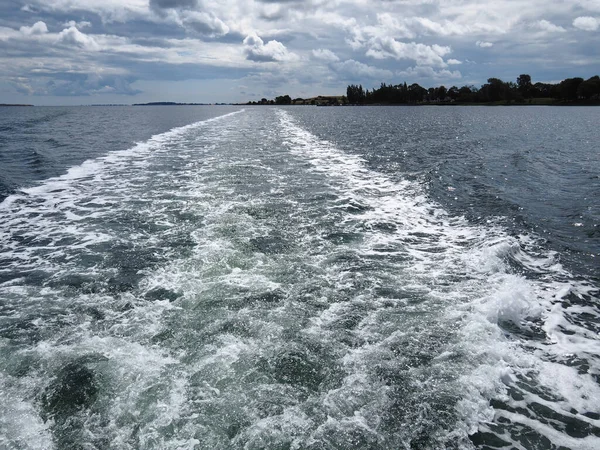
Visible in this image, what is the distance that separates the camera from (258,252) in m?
11.4

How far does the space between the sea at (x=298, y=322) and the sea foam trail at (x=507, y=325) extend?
43mm

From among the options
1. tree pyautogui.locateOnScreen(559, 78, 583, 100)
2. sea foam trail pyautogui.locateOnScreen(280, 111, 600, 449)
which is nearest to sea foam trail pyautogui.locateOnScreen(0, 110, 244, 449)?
sea foam trail pyautogui.locateOnScreen(280, 111, 600, 449)

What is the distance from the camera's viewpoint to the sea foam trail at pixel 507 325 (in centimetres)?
555

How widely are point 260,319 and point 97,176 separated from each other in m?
20.1

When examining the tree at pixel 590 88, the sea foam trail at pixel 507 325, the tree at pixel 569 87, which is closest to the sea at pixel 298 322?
the sea foam trail at pixel 507 325

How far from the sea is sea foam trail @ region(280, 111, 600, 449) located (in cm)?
4

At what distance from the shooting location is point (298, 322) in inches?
307

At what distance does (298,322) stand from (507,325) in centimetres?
446

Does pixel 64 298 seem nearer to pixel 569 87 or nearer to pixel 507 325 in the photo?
pixel 507 325

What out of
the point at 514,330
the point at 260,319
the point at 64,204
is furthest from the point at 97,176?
the point at 514,330

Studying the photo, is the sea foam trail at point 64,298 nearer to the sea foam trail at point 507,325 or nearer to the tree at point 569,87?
the sea foam trail at point 507,325

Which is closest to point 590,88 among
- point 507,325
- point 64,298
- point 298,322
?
point 507,325

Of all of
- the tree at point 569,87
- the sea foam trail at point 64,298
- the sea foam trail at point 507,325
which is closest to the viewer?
the sea foam trail at point 507,325

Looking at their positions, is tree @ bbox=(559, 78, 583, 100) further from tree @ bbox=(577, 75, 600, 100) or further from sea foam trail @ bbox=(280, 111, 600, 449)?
sea foam trail @ bbox=(280, 111, 600, 449)
